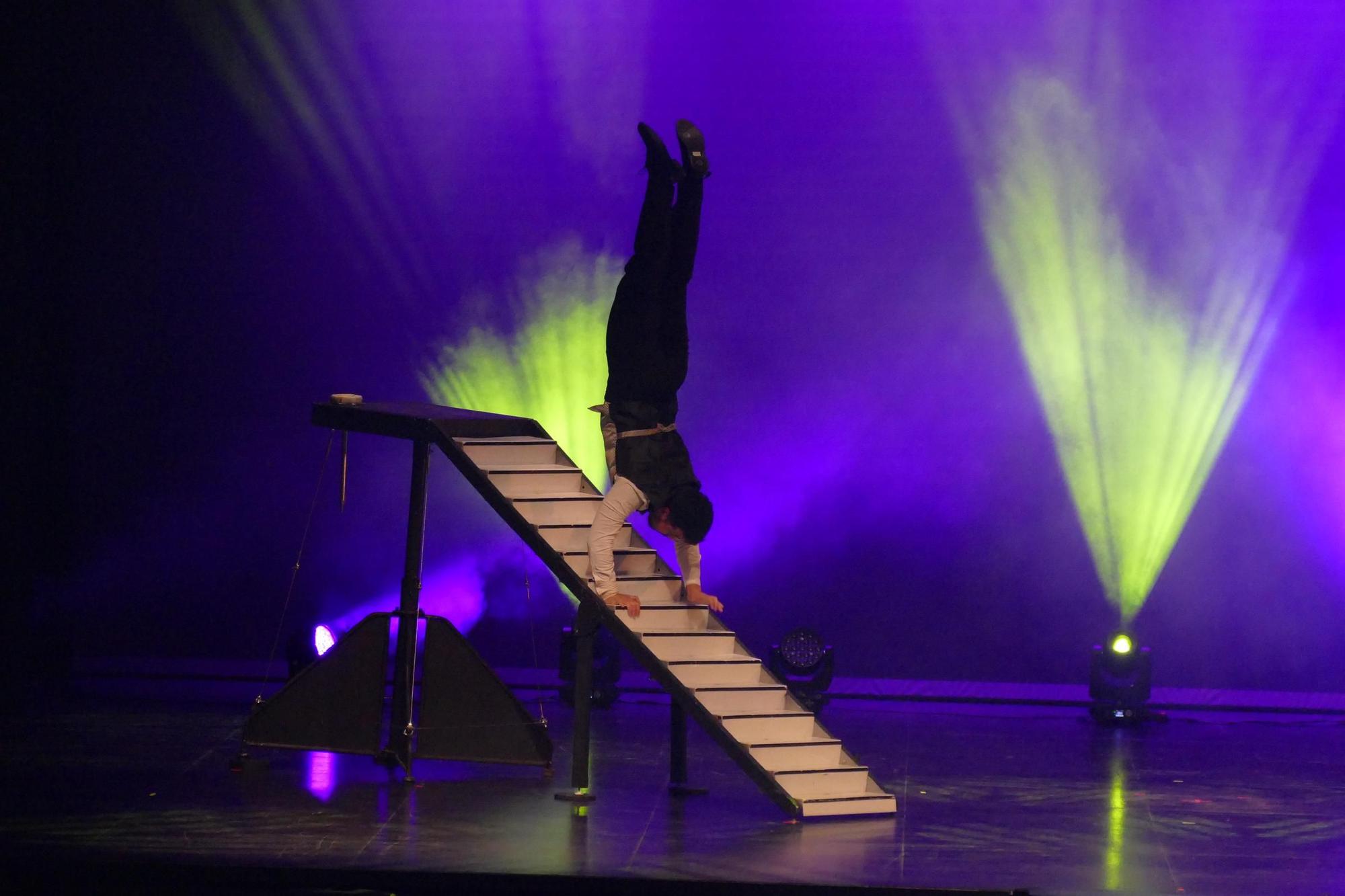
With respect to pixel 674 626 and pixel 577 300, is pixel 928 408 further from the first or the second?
pixel 674 626

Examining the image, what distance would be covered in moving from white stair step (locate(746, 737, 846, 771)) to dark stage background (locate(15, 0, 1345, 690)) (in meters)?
3.64

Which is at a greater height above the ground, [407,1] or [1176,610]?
[407,1]

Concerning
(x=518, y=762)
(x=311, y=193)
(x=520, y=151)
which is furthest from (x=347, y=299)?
(x=518, y=762)

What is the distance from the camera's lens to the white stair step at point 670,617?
6582mm

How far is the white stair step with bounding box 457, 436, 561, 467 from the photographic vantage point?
6.94 m

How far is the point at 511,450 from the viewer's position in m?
7.10

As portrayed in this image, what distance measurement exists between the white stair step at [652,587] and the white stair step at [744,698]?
0.49 metres

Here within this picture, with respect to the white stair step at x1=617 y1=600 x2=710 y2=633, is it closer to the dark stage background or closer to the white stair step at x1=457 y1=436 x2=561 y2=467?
the white stair step at x1=457 y1=436 x2=561 y2=467

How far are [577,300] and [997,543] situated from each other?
2855 mm

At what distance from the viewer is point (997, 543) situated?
32.9ft

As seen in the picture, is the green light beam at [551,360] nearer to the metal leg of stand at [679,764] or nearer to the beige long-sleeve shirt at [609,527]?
the metal leg of stand at [679,764]

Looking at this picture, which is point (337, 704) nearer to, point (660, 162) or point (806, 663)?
point (660, 162)

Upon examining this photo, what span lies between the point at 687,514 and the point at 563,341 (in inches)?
159

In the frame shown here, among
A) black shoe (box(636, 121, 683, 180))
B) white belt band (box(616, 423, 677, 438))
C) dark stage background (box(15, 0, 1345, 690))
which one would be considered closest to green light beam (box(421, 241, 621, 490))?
dark stage background (box(15, 0, 1345, 690))
